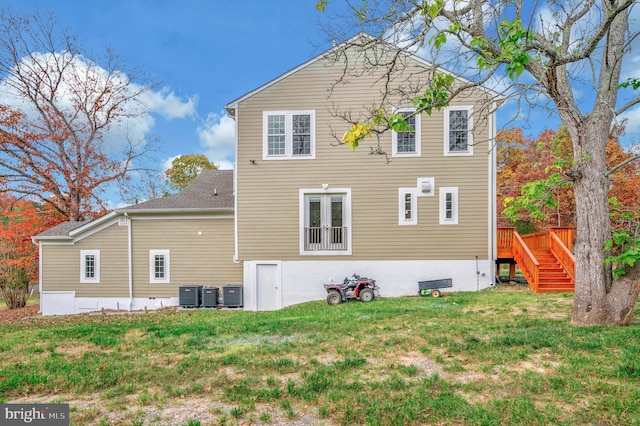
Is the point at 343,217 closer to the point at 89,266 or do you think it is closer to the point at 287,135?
the point at 287,135

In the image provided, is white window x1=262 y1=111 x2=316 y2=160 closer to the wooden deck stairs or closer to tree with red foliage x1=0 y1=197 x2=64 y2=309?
the wooden deck stairs

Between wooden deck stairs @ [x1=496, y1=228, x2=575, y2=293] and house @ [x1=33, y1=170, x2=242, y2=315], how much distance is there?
10296 millimetres

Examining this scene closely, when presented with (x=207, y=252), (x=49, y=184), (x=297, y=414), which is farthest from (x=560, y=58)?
(x=49, y=184)

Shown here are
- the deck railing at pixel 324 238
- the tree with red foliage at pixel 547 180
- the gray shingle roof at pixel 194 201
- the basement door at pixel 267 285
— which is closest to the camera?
the tree with red foliage at pixel 547 180

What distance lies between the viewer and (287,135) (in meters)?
12.0

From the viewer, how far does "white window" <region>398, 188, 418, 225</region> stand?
11680 millimetres

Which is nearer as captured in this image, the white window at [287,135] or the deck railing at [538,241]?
the white window at [287,135]

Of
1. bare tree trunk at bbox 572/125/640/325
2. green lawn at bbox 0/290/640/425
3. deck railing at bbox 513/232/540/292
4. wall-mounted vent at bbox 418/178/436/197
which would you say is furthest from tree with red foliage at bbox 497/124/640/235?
wall-mounted vent at bbox 418/178/436/197

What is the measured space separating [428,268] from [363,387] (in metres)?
8.64

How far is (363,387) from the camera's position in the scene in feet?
11.8

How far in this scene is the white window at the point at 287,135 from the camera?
471 inches

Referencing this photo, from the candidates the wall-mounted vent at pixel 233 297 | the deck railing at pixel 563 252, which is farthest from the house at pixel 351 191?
the deck railing at pixel 563 252

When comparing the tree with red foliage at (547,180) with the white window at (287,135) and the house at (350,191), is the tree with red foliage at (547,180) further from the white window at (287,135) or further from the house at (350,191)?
the white window at (287,135)

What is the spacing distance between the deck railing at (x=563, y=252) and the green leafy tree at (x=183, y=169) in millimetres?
27315
